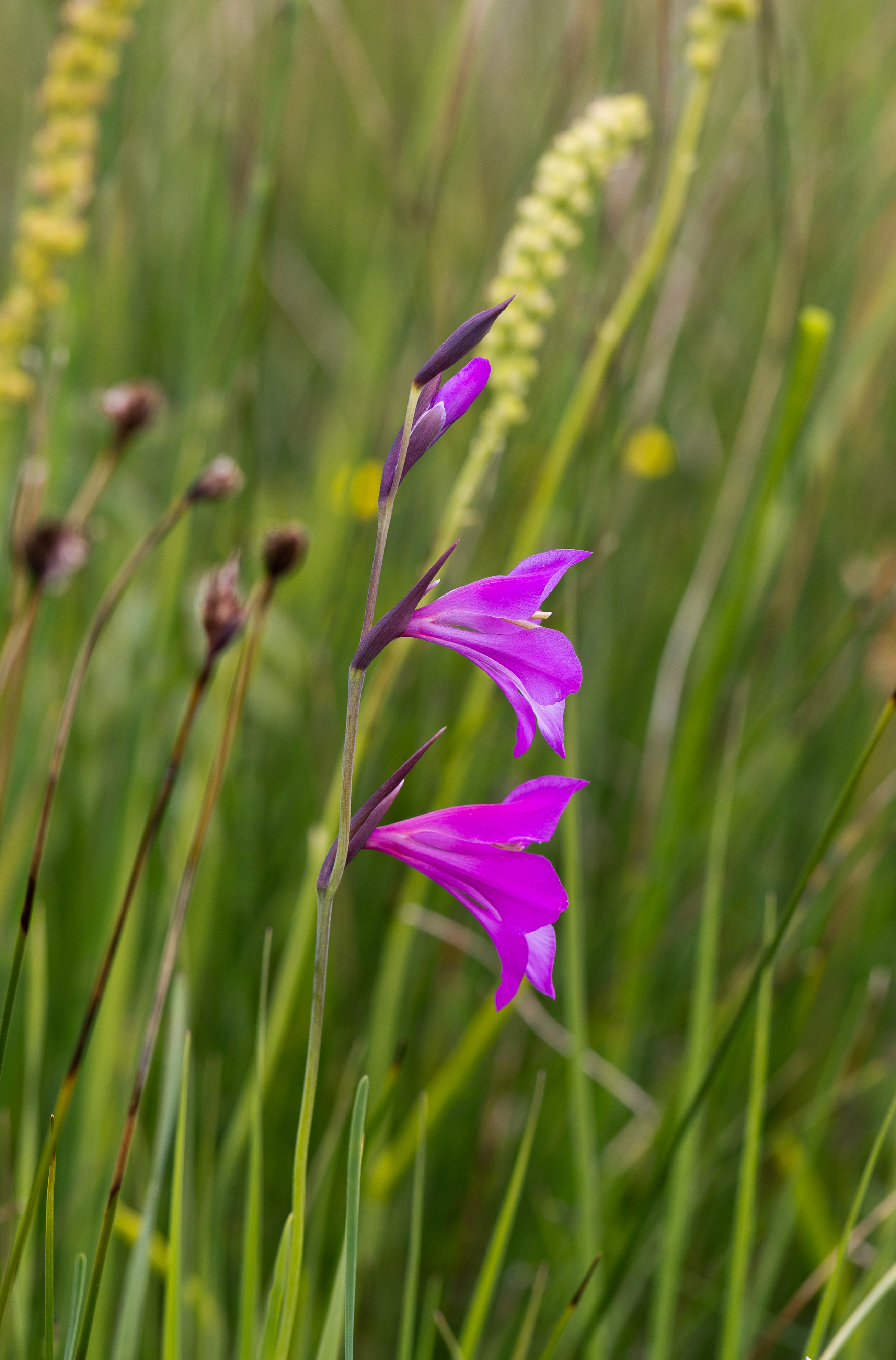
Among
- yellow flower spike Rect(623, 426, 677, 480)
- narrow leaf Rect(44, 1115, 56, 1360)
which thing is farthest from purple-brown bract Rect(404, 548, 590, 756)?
yellow flower spike Rect(623, 426, 677, 480)

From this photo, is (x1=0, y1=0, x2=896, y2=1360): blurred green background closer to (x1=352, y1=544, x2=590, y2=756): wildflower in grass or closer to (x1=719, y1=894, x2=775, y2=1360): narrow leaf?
(x1=719, y1=894, x2=775, y2=1360): narrow leaf

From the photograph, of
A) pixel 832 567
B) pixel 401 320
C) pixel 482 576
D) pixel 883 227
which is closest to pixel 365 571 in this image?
pixel 482 576

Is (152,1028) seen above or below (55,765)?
below

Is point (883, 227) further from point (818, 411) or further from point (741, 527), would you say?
point (741, 527)

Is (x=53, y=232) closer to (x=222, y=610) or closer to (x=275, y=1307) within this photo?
(x=222, y=610)

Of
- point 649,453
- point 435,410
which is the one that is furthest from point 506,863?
point 649,453

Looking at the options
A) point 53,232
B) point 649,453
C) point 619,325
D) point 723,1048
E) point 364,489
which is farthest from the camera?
point 649,453
